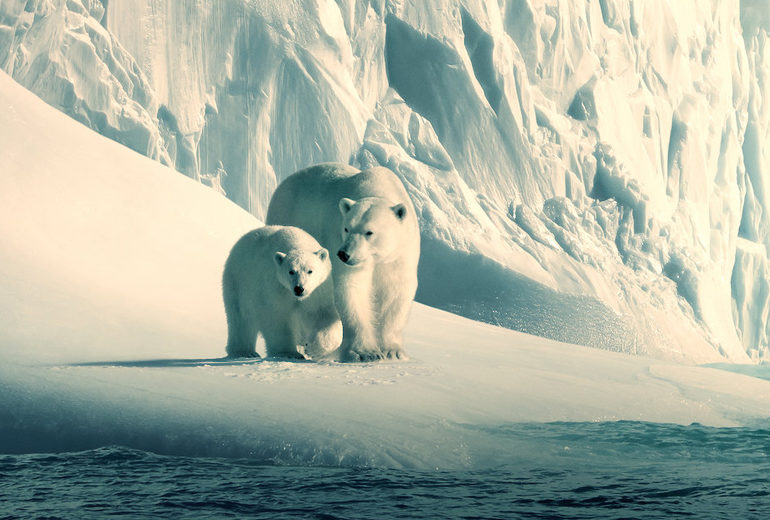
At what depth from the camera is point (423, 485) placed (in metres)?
4.03

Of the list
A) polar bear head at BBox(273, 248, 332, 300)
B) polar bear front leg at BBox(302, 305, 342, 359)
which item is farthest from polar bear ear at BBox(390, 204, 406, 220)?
polar bear front leg at BBox(302, 305, 342, 359)

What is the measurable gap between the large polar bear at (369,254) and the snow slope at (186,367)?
266 mm

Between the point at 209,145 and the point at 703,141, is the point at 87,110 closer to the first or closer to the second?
the point at 209,145

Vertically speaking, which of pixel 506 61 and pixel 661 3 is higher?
pixel 661 3

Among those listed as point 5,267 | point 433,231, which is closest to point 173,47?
point 433,231

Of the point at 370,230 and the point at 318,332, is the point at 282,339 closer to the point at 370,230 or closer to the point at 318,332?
the point at 318,332

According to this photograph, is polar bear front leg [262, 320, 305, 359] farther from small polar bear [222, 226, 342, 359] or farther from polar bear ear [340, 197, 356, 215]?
polar bear ear [340, 197, 356, 215]

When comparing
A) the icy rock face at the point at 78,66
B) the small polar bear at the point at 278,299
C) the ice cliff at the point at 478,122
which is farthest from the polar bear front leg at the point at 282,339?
the icy rock face at the point at 78,66

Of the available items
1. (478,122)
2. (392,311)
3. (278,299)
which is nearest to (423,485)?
(392,311)

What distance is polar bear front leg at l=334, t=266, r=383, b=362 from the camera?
19.9 ft

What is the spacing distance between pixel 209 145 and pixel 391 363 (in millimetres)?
13244

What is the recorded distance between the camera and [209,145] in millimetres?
18672

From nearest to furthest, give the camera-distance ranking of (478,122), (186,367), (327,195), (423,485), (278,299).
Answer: (423,485), (186,367), (278,299), (327,195), (478,122)

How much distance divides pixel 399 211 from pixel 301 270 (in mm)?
786
